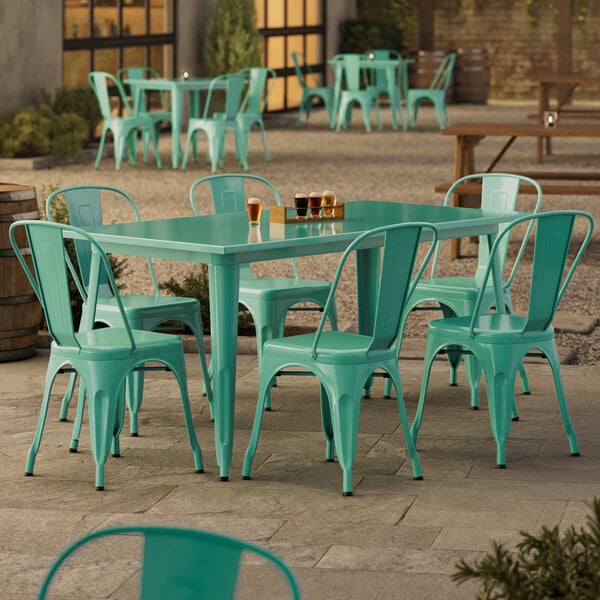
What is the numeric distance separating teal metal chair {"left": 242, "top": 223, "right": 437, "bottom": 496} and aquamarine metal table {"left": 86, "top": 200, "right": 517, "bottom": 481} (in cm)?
11

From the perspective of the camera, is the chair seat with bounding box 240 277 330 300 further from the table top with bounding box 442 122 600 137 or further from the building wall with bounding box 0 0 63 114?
the building wall with bounding box 0 0 63 114

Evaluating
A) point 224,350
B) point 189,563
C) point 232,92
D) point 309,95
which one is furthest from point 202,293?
point 309,95

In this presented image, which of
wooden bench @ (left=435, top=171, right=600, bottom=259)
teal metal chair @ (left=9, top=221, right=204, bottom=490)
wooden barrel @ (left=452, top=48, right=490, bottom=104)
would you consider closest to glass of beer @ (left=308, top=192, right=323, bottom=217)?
teal metal chair @ (left=9, top=221, right=204, bottom=490)

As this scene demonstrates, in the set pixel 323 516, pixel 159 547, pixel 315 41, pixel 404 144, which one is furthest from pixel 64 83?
pixel 159 547

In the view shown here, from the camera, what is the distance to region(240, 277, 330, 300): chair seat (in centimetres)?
467

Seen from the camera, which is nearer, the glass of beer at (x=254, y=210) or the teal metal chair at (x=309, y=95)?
the glass of beer at (x=254, y=210)

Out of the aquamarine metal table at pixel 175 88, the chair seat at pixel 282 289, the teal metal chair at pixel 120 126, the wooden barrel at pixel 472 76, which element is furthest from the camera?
the wooden barrel at pixel 472 76

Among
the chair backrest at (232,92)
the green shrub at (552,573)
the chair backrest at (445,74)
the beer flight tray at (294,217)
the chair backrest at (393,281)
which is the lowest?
the green shrub at (552,573)

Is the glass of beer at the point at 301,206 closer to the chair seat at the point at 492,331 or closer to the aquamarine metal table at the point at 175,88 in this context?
the chair seat at the point at 492,331

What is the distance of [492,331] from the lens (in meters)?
4.09

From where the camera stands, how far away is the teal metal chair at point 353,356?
379 centimetres

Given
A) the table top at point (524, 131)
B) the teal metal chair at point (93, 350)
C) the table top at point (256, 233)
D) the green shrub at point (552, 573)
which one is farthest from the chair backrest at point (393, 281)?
the table top at point (524, 131)

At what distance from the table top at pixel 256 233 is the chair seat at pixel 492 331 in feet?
1.02

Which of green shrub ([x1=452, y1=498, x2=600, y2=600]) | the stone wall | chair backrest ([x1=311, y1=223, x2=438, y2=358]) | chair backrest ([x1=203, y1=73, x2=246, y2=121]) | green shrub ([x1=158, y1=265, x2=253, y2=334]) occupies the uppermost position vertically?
the stone wall
